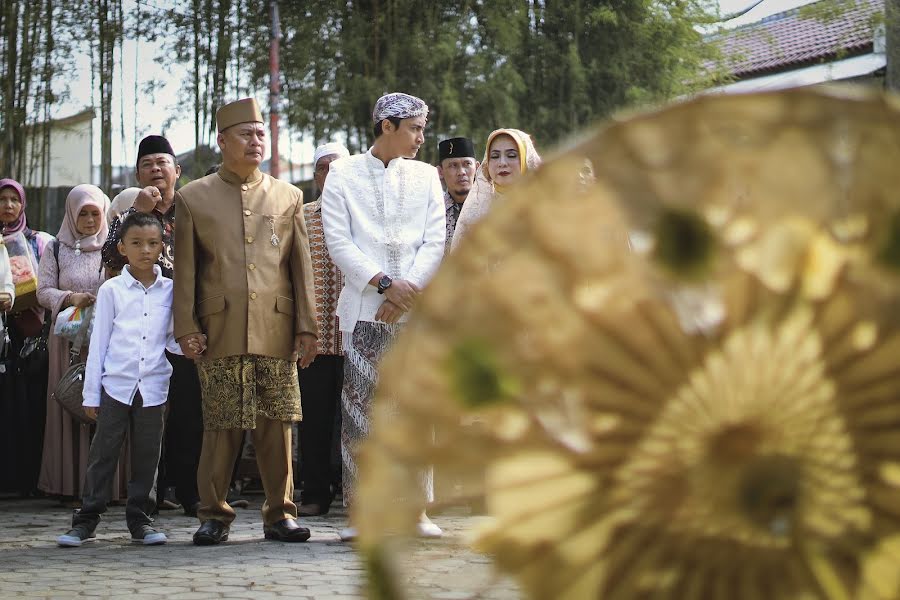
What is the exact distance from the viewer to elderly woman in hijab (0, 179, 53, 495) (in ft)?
24.5

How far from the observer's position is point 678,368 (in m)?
1.47

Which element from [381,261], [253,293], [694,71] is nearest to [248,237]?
[253,293]

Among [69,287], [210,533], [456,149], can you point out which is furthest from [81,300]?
[456,149]

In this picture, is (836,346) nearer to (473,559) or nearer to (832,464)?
(832,464)

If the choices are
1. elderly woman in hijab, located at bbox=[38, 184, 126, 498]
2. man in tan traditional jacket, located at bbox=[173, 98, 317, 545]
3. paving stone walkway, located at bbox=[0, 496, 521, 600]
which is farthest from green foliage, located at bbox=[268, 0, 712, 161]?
paving stone walkway, located at bbox=[0, 496, 521, 600]

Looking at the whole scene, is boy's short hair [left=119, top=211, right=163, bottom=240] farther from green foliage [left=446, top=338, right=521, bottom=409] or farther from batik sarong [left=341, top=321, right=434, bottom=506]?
green foliage [left=446, top=338, right=521, bottom=409]

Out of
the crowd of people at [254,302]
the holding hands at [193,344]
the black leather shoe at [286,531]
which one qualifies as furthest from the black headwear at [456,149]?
the black leather shoe at [286,531]

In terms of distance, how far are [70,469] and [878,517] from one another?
6210 mm

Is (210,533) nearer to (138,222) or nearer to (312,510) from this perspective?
(312,510)

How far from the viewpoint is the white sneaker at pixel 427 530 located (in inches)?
59.1

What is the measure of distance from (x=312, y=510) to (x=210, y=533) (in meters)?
1.31

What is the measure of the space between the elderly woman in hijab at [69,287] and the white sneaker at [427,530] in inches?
223

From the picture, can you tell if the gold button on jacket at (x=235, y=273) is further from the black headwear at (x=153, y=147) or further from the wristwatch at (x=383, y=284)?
the black headwear at (x=153, y=147)

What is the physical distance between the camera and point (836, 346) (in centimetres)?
145
